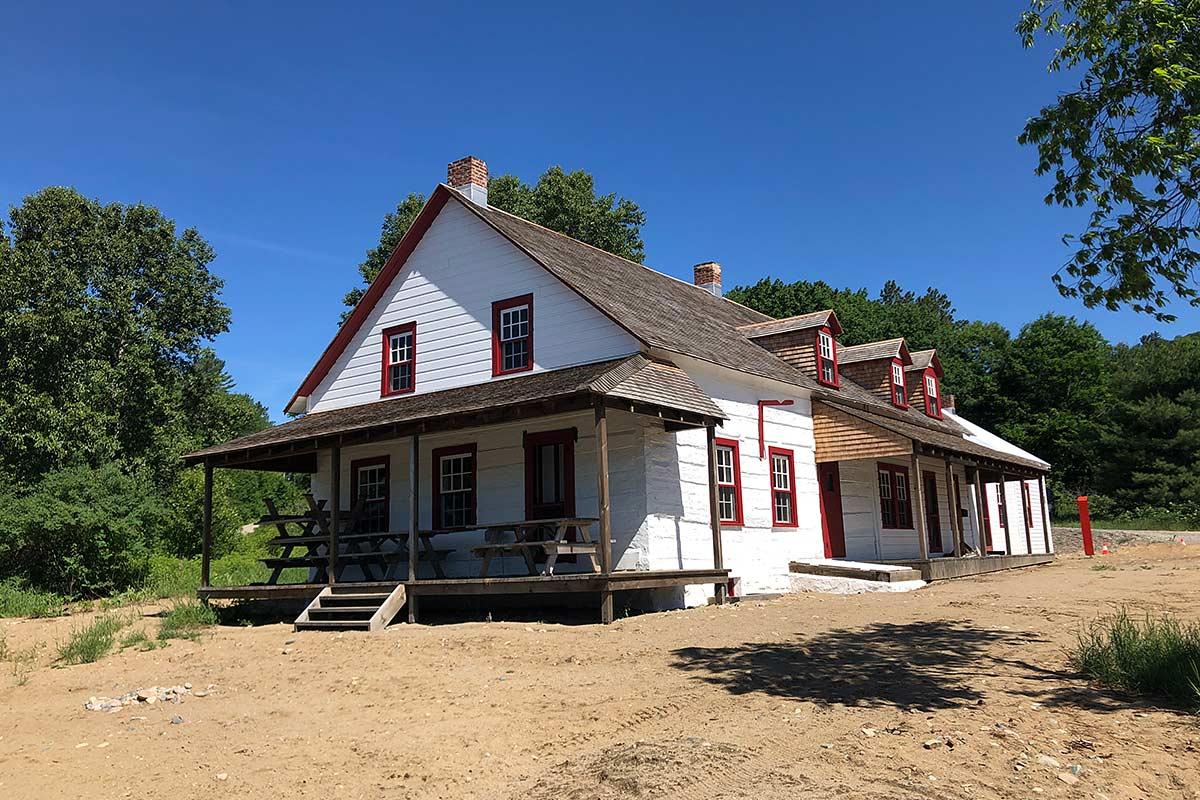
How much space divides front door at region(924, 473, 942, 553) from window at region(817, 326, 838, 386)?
5113 mm

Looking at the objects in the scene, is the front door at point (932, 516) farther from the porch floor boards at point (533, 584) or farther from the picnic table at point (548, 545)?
the picnic table at point (548, 545)

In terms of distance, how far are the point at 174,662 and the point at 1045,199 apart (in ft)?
40.2

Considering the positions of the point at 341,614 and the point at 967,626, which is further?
the point at 341,614

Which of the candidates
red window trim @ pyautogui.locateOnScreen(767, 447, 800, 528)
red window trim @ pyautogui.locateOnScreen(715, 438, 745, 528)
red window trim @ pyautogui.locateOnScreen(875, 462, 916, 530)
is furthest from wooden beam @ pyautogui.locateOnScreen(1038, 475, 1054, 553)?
red window trim @ pyautogui.locateOnScreen(715, 438, 745, 528)

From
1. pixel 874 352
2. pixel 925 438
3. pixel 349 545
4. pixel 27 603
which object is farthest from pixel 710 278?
pixel 27 603

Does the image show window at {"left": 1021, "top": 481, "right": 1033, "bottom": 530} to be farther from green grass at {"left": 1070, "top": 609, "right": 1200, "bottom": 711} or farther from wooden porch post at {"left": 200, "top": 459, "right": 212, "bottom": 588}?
wooden porch post at {"left": 200, "top": 459, "right": 212, "bottom": 588}

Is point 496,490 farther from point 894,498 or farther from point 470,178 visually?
point 894,498

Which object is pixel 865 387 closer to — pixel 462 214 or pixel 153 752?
pixel 462 214

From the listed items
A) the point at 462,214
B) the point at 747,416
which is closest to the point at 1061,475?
the point at 747,416

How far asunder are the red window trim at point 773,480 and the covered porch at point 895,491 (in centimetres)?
106

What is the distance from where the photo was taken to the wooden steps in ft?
48.4

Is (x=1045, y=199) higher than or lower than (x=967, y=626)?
higher

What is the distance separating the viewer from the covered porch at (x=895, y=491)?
63.5 feet

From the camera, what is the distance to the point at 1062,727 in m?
6.73
